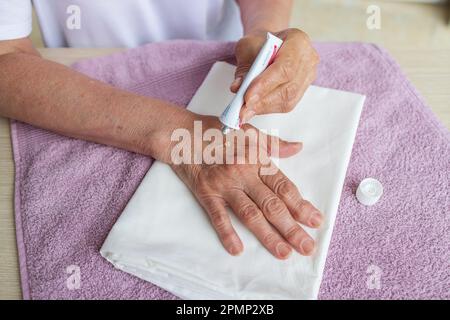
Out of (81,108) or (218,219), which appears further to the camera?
(81,108)

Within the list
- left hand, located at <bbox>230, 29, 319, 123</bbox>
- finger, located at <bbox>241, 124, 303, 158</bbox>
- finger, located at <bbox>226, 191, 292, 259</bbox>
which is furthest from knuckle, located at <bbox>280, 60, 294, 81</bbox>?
finger, located at <bbox>226, 191, 292, 259</bbox>

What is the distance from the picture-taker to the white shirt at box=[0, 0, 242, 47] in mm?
963

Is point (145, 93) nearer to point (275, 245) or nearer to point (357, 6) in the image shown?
point (275, 245)

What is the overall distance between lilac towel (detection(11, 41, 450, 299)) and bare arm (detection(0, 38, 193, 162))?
0.10ft

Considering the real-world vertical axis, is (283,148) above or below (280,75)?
below

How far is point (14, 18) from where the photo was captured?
2.65ft

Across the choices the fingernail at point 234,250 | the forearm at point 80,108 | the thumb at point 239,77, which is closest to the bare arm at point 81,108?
the forearm at point 80,108

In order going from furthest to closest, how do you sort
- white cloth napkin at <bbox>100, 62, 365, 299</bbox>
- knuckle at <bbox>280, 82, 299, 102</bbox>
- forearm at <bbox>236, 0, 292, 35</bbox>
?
forearm at <bbox>236, 0, 292, 35</bbox> < knuckle at <bbox>280, 82, 299, 102</bbox> < white cloth napkin at <bbox>100, 62, 365, 299</bbox>

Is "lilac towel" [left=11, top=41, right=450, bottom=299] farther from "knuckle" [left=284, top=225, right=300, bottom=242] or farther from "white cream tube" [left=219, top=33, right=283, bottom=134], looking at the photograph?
"white cream tube" [left=219, top=33, right=283, bottom=134]

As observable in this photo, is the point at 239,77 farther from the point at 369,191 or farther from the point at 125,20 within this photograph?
the point at 125,20

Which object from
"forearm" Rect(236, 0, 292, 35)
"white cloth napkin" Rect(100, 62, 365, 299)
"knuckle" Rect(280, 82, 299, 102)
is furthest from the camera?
"forearm" Rect(236, 0, 292, 35)

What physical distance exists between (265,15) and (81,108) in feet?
1.39

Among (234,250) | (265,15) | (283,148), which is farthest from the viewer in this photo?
(265,15)

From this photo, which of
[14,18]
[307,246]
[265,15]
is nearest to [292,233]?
[307,246]
